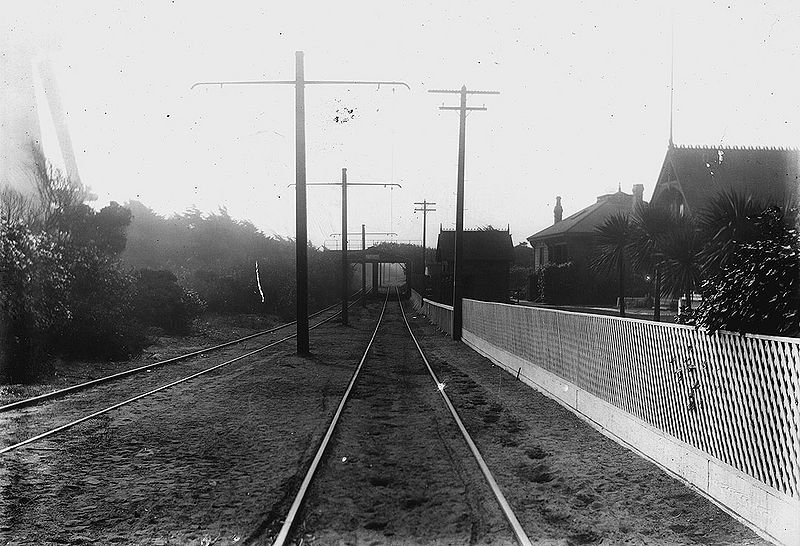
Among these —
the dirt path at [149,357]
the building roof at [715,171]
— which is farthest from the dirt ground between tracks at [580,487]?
the building roof at [715,171]

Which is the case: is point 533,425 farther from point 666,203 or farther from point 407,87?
point 666,203

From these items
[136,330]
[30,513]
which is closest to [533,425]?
[30,513]

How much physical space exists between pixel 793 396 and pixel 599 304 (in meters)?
45.3

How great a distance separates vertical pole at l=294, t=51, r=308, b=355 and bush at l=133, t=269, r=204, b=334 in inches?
386

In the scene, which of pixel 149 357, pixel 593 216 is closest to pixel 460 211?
pixel 149 357

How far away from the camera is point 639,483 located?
21.4 ft

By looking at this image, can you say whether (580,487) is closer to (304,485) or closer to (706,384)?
(706,384)

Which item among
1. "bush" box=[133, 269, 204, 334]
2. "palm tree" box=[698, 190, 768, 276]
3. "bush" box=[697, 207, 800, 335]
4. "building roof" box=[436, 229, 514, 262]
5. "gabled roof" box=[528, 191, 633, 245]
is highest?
"gabled roof" box=[528, 191, 633, 245]

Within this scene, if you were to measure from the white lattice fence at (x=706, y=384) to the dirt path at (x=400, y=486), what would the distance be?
6.82 feet

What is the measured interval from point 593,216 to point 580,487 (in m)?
49.7

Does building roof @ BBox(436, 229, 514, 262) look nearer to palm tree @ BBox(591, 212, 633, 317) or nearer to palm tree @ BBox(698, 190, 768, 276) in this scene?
palm tree @ BBox(591, 212, 633, 317)

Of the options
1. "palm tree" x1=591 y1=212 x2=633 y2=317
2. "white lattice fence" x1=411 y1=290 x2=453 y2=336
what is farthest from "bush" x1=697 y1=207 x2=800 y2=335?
"white lattice fence" x1=411 y1=290 x2=453 y2=336

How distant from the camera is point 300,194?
→ 62.8 ft

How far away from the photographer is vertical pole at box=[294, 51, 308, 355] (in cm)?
1867
